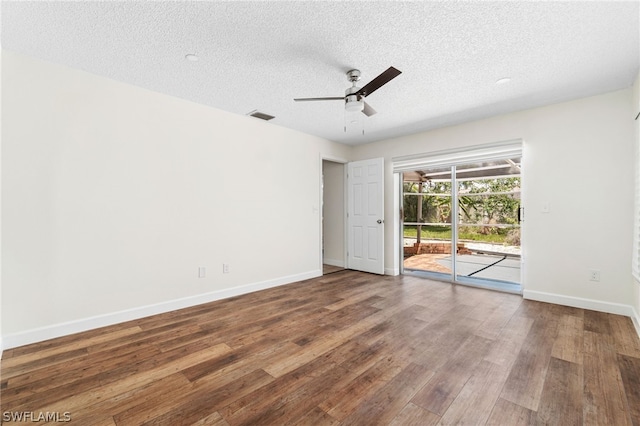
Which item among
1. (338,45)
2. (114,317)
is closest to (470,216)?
(338,45)

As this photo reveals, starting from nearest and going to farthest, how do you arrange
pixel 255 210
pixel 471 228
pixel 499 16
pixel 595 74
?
pixel 499 16, pixel 595 74, pixel 255 210, pixel 471 228

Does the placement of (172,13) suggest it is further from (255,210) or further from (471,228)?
(471,228)

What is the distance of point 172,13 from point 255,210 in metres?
2.60

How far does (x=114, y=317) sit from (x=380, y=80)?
3.53m

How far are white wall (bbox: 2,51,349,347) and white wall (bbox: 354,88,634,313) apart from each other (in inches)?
145

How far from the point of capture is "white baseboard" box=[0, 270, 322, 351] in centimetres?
242

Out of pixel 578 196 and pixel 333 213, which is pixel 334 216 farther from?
pixel 578 196

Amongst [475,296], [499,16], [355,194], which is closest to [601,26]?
[499,16]

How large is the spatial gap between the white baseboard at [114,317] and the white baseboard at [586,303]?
3.70 metres

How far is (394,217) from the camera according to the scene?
17.0 ft

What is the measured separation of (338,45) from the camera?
7.54 feet

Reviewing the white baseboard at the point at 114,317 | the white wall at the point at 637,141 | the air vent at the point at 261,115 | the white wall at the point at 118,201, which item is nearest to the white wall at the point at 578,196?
the white wall at the point at 637,141

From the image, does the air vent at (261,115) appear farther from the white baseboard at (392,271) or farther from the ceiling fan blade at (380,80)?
the white baseboard at (392,271)

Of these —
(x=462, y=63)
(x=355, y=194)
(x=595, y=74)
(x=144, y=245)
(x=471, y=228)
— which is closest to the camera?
(x=462, y=63)
